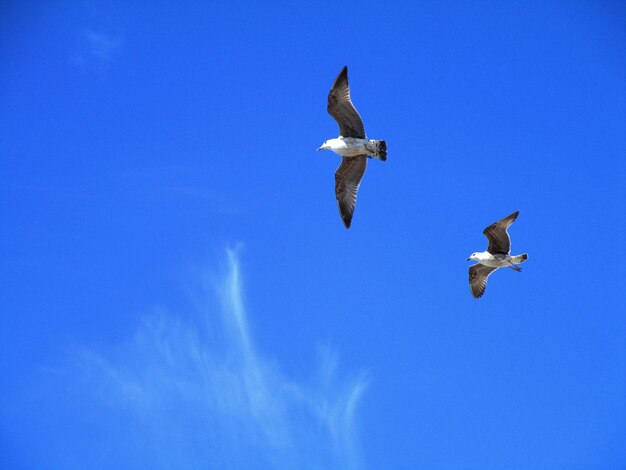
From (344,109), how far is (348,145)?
3.37 feet

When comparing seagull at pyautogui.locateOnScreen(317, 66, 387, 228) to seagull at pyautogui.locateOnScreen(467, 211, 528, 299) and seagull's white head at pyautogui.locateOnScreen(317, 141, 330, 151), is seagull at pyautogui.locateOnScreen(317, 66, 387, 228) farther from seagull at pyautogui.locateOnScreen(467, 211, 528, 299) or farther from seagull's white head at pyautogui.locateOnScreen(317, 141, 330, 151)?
seagull at pyautogui.locateOnScreen(467, 211, 528, 299)

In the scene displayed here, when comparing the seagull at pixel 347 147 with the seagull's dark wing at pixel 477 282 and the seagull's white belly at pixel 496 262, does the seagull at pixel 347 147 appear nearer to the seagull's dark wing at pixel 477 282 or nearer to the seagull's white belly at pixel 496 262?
the seagull's white belly at pixel 496 262

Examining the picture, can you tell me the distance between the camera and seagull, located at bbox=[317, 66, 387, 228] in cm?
2319

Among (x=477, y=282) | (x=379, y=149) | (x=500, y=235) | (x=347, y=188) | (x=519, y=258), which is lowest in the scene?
(x=519, y=258)

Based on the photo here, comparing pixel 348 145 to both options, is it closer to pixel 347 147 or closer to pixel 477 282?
pixel 347 147

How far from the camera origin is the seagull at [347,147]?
23188mm

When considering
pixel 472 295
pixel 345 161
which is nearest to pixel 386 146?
pixel 345 161

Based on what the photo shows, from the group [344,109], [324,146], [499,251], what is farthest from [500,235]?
[344,109]

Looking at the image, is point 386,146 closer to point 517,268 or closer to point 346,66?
point 346,66

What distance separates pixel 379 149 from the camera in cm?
2364

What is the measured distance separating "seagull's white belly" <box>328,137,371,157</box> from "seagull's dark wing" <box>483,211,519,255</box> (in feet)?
16.5

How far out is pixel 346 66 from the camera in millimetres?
23266

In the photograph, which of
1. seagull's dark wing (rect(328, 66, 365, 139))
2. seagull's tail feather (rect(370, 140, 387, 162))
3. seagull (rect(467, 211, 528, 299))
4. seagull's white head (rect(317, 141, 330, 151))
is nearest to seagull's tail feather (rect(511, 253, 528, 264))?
seagull (rect(467, 211, 528, 299))

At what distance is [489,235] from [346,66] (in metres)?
7.23
